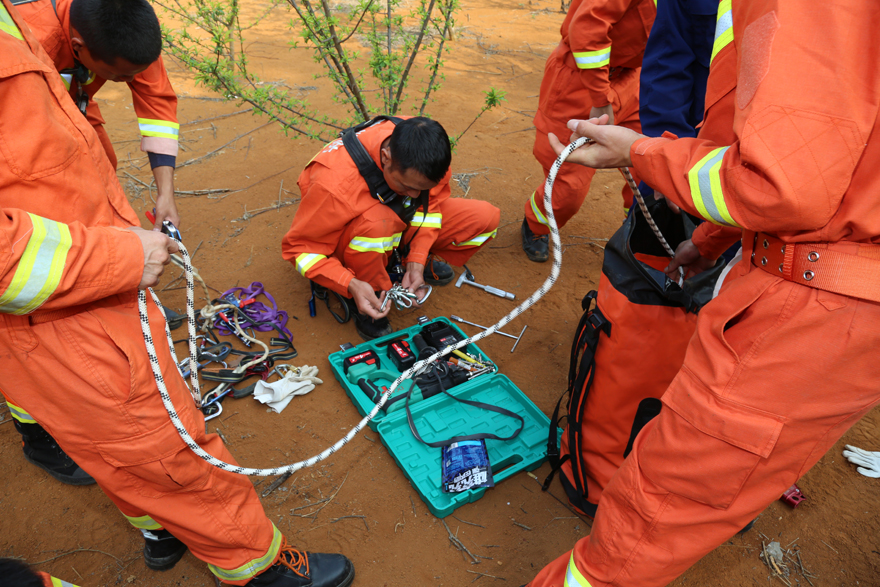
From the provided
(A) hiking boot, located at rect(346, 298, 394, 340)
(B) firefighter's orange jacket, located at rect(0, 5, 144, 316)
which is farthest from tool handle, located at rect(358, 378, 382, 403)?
(B) firefighter's orange jacket, located at rect(0, 5, 144, 316)

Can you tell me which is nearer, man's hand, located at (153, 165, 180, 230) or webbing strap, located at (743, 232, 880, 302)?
webbing strap, located at (743, 232, 880, 302)

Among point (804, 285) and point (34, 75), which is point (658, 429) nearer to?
point (804, 285)

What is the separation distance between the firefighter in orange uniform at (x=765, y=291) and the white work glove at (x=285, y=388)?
6.42ft

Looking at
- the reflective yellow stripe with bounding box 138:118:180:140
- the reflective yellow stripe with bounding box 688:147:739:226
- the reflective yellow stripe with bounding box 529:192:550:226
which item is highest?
the reflective yellow stripe with bounding box 688:147:739:226

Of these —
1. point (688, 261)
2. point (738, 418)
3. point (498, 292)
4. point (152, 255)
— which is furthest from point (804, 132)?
point (498, 292)

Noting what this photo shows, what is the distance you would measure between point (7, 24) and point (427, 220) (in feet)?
7.83

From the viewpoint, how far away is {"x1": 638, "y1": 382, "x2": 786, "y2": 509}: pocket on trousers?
53.0 inches

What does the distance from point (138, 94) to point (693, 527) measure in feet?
11.1

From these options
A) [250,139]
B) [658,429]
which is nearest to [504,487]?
[658,429]

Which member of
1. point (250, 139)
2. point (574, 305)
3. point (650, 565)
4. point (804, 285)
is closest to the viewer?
point (804, 285)

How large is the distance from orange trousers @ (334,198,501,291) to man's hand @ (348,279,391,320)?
0.83 feet

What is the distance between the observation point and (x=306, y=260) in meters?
3.19

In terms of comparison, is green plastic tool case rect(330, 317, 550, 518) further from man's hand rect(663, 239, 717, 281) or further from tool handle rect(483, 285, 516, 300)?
man's hand rect(663, 239, 717, 281)

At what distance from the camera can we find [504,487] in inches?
105
